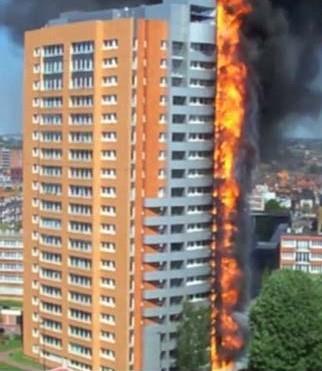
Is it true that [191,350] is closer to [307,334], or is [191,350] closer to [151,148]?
[307,334]

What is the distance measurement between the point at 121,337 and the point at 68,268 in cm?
68

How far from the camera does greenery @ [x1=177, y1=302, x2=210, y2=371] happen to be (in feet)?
21.3

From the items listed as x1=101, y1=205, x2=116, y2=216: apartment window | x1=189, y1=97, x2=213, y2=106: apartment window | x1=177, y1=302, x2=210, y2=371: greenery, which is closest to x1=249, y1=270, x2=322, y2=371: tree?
x1=177, y1=302, x2=210, y2=371: greenery

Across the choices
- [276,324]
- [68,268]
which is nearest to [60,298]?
[68,268]

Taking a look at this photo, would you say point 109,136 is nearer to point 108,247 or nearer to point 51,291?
point 108,247

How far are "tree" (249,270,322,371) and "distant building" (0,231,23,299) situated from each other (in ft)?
17.2

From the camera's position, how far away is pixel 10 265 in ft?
36.9

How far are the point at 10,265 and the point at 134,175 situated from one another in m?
4.68

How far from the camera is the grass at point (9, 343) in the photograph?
7.98m

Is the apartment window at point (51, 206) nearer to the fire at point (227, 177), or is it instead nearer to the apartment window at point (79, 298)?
the apartment window at point (79, 298)

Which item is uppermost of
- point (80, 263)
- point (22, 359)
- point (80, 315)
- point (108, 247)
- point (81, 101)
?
point (81, 101)

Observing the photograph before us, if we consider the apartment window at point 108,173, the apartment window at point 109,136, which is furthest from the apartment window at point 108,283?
the apartment window at point 109,136

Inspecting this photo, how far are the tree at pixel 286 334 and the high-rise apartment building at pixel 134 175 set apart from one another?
30.4 inches

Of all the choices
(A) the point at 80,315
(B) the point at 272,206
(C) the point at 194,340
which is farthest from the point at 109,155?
(B) the point at 272,206
